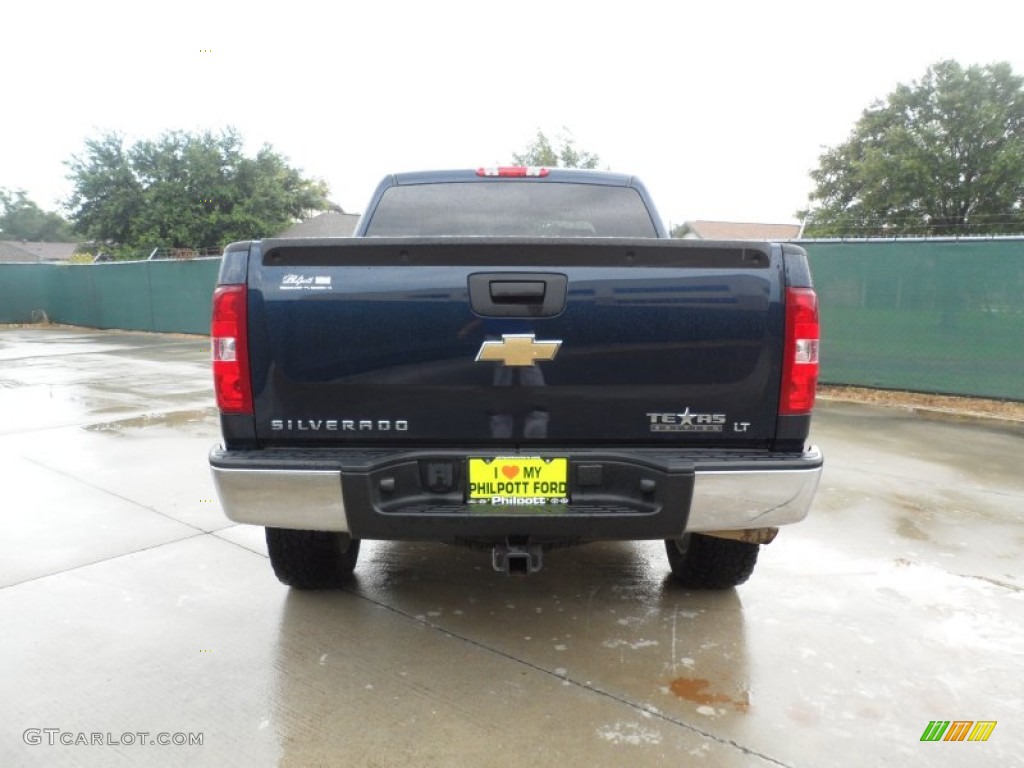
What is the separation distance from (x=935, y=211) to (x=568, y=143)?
1534 cm

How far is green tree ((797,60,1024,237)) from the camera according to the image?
26500mm

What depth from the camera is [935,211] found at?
2777cm

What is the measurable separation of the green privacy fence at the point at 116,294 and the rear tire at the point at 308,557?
48.1 feet

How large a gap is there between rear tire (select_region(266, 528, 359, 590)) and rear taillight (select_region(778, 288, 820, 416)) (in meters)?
1.85

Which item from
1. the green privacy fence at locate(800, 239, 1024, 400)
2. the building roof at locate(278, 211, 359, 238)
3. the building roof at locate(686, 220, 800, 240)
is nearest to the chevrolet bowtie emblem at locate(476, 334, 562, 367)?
the green privacy fence at locate(800, 239, 1024, 400)

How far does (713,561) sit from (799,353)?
1208 mm

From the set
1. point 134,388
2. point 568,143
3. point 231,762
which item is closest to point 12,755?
point 231,762

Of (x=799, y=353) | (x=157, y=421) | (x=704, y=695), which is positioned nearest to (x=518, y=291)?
(x=799, y=353)

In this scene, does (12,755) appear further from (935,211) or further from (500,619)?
(935,211)

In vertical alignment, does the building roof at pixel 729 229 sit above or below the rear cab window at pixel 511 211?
below

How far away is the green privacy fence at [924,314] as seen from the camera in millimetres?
7355

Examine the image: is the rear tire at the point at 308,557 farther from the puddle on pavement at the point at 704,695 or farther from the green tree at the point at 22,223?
the green tree at the point at 22,223

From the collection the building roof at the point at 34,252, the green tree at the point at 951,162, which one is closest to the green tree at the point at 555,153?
the green tree at the point at 951,162

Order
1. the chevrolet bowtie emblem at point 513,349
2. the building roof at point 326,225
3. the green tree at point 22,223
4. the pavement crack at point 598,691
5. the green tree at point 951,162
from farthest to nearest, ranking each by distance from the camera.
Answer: the green tree at point 22,223 → the building roof at point 326,225 → the green tree at point 951,162 → the chevrolet bowtie emblem at point 513,349 → the pavement crack at point 598,691
